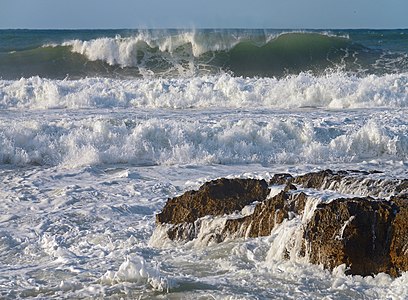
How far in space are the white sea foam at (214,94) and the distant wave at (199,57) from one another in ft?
17.7

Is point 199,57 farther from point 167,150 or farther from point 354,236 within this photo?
point 354,236

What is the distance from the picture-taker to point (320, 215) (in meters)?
5.69

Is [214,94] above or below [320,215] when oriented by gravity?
above

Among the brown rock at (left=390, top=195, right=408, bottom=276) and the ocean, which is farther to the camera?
the ocean

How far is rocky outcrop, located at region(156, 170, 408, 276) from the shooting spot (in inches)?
215

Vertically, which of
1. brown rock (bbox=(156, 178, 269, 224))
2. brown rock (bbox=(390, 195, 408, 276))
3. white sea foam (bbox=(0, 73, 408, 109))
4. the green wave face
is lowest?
brown rock (bbox=(390, 195, 408, 276))

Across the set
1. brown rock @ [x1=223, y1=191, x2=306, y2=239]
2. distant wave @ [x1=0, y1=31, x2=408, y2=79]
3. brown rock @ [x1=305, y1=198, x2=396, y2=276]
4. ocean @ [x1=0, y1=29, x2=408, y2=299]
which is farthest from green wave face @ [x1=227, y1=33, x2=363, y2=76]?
brown rock @ [x1=305, y1=198, x2=396, y2=276]

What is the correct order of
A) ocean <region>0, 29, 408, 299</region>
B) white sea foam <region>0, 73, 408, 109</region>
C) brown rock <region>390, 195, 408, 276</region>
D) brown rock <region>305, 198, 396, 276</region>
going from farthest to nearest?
white sea foam <region>0, 73, 408, 109</region>
ocean <region>0, 29, 408, 299</region>
brown rock <region>305, 198, 396, 276</region>
brown rock <region>390, 195, 408, 276</region>

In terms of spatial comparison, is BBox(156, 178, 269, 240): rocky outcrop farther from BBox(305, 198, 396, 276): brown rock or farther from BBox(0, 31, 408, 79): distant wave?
BBox(0, 31, 408, 79): distant wave

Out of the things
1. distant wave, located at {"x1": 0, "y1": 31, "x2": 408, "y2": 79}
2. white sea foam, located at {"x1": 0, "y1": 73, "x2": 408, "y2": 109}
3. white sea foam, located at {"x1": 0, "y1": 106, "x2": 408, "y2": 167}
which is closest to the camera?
white sea foam, located at {"x1": 0, "y1": 106, "x2": 408, "y2": 167}

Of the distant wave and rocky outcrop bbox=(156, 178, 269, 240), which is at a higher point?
the distant wave

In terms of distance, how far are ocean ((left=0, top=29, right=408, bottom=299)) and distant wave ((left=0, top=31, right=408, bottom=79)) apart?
8 centimetres

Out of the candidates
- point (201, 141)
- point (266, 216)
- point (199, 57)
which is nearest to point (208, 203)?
point (266, 216)

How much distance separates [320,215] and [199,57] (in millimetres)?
20377
